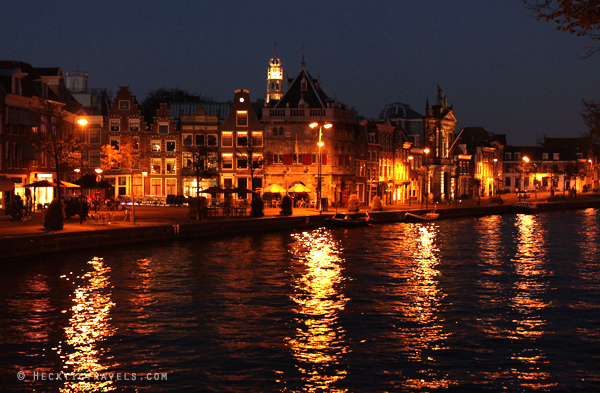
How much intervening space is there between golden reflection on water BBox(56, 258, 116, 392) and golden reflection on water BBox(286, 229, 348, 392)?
535 centimetres

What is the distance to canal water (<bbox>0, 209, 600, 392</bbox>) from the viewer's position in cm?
1911

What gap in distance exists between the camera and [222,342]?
22.7 m

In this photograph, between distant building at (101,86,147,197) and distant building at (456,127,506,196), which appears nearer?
distant building at (101,86,147,197)

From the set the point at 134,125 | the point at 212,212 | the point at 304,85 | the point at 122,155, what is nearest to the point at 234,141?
the point at 304,85

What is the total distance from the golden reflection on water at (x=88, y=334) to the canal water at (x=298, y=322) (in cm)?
6

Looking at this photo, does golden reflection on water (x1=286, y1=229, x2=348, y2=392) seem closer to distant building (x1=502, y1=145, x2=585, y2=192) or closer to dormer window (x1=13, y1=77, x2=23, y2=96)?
dormer window (x1=13, y1=77, x2=23, y2=96)

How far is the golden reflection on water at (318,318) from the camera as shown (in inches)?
770

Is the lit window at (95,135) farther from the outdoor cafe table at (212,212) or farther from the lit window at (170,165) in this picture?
the outdoor cafe table at (212,212)

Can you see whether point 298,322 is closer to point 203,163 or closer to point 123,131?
point 203,163

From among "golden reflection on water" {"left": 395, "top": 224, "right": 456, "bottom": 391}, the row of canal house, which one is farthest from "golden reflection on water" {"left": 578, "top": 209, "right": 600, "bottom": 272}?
the row of canal house

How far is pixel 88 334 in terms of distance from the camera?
77.2 ft

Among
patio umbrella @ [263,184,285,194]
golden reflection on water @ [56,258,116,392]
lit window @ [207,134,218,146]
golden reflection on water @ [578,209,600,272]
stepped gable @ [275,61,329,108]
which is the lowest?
golden reflection on water @ [56,258,116,392]

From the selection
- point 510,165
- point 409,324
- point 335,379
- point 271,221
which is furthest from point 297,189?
point 510,165

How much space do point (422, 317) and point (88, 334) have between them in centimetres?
1161
